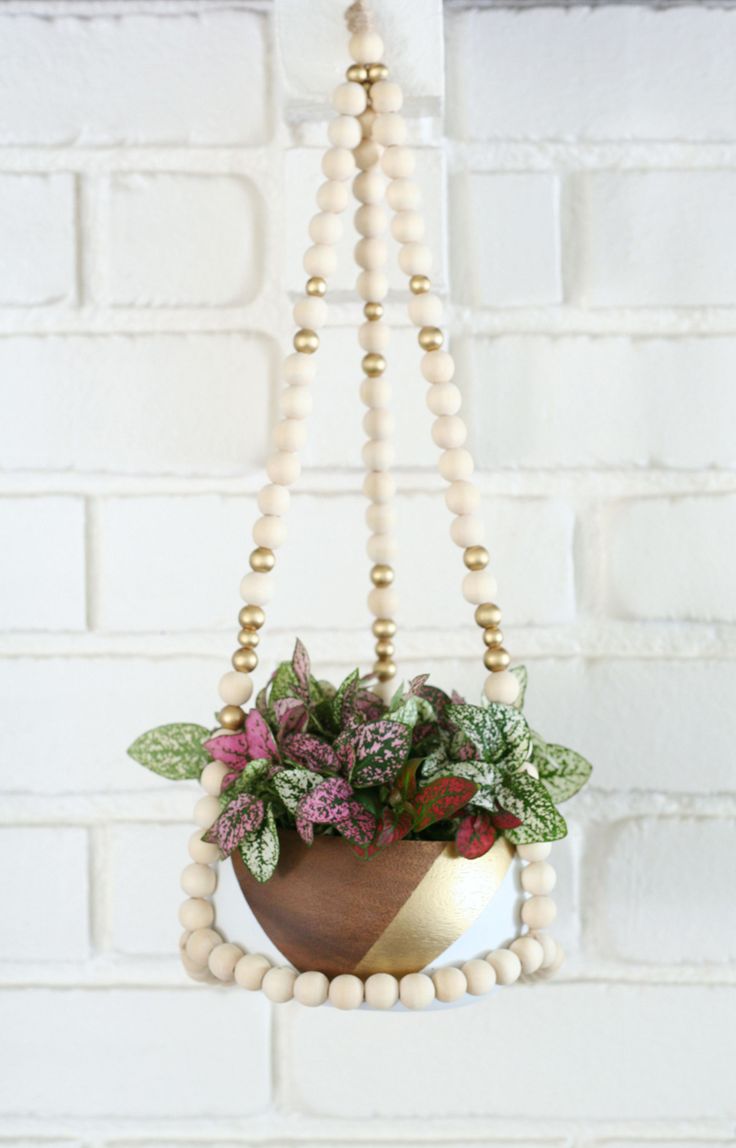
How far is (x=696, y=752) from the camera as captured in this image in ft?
2.41

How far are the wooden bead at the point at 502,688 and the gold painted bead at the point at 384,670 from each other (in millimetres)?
108

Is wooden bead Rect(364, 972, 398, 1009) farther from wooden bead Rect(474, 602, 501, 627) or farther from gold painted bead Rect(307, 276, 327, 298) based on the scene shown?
gold painted bead Rect(307, 276, 327, 298)

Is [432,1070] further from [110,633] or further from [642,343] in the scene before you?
[642,343]

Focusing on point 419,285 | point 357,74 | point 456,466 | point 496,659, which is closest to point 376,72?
point 357,74

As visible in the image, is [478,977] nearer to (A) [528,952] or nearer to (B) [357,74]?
(A) [528,952]

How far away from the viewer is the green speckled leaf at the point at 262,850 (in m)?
0.48

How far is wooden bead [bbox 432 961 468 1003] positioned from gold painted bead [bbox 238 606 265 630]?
0.66 feet

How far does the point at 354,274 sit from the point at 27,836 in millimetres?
478

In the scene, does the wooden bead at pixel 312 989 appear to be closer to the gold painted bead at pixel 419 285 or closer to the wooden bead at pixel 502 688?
the wooden bead at pixel 502 688

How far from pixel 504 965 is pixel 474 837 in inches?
2.9

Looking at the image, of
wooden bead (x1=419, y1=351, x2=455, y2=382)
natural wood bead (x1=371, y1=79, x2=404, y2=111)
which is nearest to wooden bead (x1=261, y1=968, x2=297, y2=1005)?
wooden bead (x1=419, y1=351, x2=455, y2=382)

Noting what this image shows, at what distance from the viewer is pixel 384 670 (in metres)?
0.64

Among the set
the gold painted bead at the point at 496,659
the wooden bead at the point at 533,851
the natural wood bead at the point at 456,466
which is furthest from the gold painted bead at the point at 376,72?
the wooden bead at the point at 533,851

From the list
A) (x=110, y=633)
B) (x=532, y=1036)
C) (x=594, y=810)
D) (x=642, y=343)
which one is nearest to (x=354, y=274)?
(x=642, y=343)
